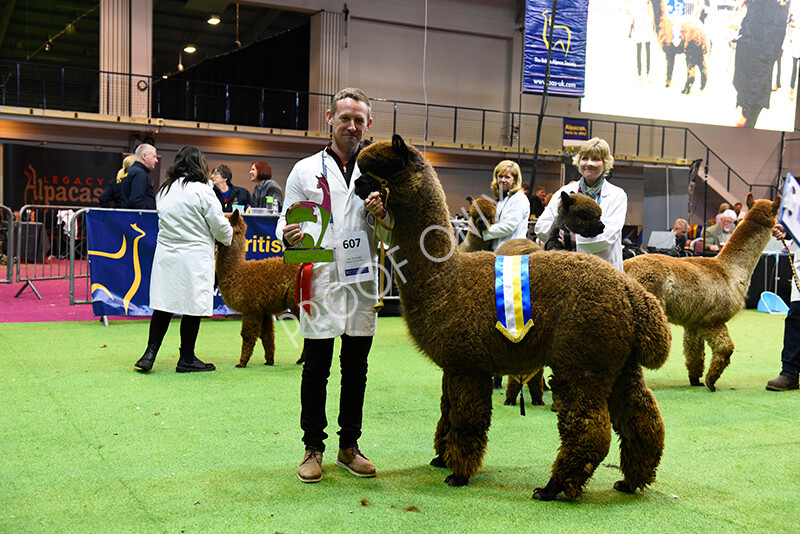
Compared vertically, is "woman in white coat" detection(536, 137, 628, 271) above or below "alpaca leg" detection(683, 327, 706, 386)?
above

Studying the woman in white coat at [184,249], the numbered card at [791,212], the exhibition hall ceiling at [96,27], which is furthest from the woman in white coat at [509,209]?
the exhibition hall ceiling at [96,27]

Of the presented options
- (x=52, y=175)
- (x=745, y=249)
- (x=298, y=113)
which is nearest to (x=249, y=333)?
(x=745, y=249)

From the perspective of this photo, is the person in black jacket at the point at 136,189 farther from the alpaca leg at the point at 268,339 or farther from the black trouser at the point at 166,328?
the alpaca leg at the point at 268,339

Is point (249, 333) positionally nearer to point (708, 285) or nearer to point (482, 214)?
point (482, 214)

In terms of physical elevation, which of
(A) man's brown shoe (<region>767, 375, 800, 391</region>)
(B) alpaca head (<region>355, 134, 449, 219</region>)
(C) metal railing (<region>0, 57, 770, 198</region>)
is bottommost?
(A) man's brown shoe (<region>767, 375, 800, 391</region>)

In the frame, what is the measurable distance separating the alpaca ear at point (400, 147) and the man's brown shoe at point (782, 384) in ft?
14.0

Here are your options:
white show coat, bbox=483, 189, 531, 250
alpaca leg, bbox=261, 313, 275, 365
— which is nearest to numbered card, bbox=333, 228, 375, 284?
white show coat, bbox=483, 189, 531, 250

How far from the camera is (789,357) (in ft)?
18.6

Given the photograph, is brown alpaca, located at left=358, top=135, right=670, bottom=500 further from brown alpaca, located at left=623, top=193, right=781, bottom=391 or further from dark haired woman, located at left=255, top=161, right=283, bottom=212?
dark haired woman, located at left=255, top=161, right=283, bottom=212

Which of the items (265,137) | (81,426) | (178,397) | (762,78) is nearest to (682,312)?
(178,397)

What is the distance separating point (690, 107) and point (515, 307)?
14.5 m

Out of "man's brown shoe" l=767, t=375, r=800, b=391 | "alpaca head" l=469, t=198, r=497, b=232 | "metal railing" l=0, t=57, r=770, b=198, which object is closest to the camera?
"man's brown shoe" l=767, t=375, r=800, b=391

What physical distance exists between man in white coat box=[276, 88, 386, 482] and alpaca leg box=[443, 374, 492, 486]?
44cm

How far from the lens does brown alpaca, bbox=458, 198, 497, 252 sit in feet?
19.1
